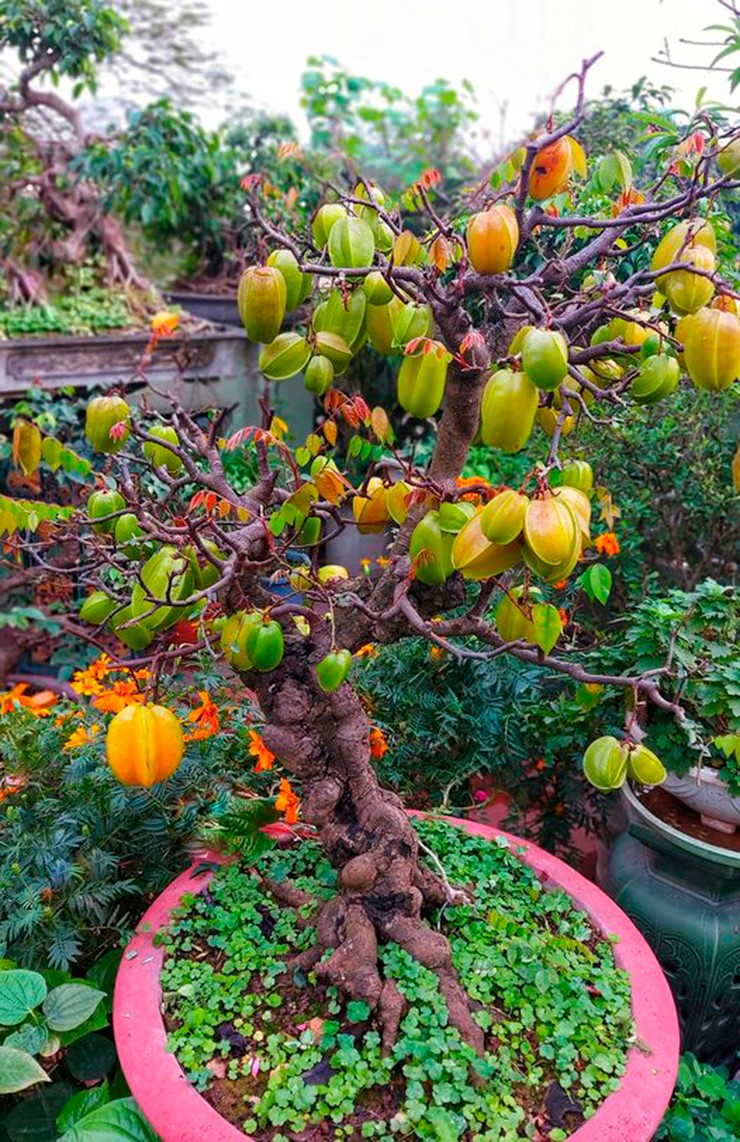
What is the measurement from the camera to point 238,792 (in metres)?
1.73

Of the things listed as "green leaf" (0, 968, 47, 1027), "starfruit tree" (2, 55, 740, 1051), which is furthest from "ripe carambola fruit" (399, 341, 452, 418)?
"green leaf" (0, 968, 47, 1027)

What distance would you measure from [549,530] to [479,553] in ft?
0.32

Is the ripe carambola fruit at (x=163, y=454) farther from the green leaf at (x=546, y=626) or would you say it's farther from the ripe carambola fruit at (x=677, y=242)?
the ripe carambola fruit at (x=677, y=242)

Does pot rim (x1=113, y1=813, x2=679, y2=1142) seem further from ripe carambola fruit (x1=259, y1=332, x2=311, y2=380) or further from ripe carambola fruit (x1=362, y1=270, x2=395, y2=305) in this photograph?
ripe carambola fruit (x1=362, y1=270, x2=395, y2=305)

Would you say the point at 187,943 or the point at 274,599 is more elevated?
the point at 274,599

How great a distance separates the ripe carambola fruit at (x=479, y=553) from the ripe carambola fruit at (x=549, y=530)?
0.06 meters

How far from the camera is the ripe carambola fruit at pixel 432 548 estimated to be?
3.37 feet

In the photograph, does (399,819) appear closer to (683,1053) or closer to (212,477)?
(212,477)

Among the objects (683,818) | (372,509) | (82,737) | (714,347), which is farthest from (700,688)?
(82,737)

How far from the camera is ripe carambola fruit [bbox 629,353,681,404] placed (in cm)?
100

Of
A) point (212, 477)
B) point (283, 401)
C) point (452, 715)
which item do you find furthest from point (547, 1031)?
point (283, 401)

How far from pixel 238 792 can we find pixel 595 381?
110cm

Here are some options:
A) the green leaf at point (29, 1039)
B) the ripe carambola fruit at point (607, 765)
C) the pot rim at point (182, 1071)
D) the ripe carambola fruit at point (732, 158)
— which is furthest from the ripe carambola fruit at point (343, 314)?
the green leaf at point (29, 1039)

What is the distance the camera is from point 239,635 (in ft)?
3.51
